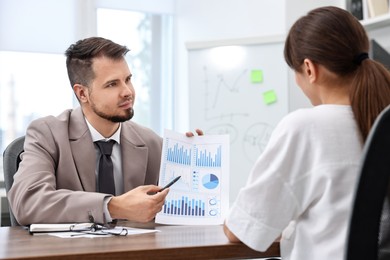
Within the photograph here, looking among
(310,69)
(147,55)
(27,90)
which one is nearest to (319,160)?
(310,69)

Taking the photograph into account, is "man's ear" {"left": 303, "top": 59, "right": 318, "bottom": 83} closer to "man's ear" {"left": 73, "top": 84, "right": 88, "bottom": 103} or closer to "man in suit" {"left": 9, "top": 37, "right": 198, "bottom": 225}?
"man in suit" {"left": 9, "top": 37, "right": 198, "bottom": 225}

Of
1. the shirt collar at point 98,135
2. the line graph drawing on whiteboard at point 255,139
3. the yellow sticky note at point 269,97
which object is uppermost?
the yellow sticky note at point 269,97

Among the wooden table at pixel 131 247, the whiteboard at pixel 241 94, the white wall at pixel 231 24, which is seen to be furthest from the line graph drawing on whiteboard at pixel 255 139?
the wooden table at pixel 131 247

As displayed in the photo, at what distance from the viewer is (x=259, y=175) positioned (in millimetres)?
1271

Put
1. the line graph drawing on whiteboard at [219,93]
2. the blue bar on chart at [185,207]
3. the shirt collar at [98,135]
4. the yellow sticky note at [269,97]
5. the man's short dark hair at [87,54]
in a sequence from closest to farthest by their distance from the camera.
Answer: the blue bar on chart at [185,207] → the shirt collar at [98,135] → the man's short dark hair at [87,54] → the yellow sticky note at [269,97] → the line graph drawing on whiteboard at [219,93]

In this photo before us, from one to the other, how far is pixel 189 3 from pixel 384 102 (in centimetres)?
355

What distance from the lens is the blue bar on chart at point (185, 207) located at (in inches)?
71.7

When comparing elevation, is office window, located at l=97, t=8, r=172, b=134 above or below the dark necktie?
above

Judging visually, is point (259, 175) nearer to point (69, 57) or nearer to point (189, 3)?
point (69, 57)

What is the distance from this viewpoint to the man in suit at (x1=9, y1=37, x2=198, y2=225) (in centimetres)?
171

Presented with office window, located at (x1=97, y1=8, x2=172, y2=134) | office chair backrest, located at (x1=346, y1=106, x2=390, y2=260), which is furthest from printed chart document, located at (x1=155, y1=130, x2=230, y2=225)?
office window, located at (x1=97, y1=8, x2=172, y2=134)

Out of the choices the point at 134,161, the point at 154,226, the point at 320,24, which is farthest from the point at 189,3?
the point at 320,24

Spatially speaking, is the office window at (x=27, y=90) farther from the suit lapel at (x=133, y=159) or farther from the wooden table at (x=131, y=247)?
the wooden table at (x=131, y=247)

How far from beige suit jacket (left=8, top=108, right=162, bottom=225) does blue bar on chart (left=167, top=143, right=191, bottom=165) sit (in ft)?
0.80
